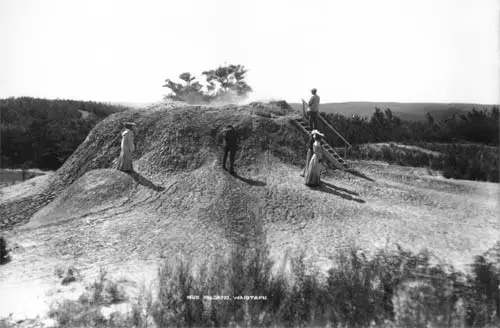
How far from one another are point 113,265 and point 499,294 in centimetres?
725

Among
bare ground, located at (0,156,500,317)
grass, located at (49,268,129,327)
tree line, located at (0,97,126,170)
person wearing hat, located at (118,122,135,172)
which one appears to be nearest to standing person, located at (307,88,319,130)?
bare ground, located at (0,156,500,317)

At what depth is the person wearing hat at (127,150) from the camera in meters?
13.5

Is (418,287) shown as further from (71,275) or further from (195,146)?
(195,146)

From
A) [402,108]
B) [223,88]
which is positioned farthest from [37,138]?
[402,108]

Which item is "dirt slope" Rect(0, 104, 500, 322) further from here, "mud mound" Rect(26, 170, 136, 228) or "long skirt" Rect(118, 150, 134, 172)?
"long skirt" Rect(118, 150, 134, 172)

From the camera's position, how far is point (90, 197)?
1249cm

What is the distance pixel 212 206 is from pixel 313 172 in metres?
3.52

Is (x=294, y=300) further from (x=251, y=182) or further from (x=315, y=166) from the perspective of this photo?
(x=315, y=166)

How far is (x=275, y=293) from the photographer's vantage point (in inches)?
268

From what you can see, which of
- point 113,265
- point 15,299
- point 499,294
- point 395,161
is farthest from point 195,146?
point 395,161

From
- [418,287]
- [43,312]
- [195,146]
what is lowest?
[43,312]

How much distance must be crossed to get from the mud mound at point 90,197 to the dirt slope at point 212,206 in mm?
44

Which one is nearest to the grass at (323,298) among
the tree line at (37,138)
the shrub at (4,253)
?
the shrub at (4,253)

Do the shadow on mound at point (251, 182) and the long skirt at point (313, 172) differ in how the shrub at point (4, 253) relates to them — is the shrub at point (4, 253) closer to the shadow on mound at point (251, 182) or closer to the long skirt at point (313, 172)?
the shadow on mound at point (251, 182)
